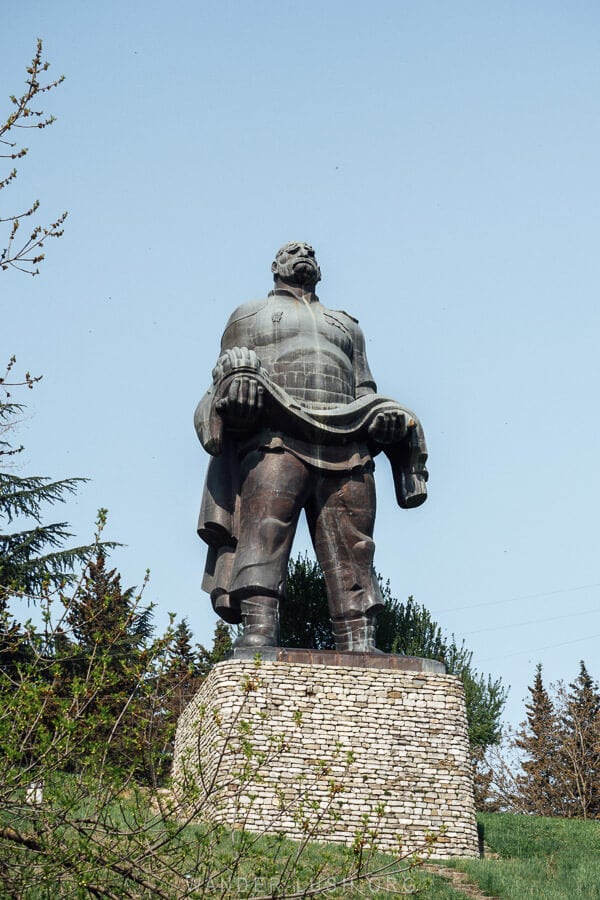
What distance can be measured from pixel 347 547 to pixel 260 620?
1142mm

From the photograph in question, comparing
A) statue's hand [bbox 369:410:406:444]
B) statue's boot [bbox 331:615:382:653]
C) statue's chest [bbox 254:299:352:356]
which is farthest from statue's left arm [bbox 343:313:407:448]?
statue's boot [bbox 331:615:382:653]

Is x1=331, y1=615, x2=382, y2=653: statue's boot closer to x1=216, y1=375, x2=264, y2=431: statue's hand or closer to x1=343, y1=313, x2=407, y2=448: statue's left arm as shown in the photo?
x1=343, y1=313, x2=407, y2=448: statue's left arm

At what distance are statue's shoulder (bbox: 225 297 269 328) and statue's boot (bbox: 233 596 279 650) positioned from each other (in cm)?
296

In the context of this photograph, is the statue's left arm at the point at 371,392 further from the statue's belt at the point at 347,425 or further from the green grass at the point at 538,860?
the green grass at the point at 538,860

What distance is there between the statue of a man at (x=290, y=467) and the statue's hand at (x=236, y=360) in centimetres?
1

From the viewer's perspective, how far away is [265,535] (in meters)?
11.3

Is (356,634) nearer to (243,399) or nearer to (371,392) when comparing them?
(243,399)

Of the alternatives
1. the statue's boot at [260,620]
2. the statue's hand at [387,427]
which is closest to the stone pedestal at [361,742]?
the statue's boot at [260,620]

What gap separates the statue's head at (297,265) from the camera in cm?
1258

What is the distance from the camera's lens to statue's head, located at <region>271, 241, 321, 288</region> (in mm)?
12578

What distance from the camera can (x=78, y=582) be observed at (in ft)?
19.9

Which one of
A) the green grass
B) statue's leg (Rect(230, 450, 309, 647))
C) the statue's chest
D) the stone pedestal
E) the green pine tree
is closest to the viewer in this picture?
the green grass

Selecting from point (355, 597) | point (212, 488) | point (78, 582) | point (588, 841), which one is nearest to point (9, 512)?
point (212, 488)

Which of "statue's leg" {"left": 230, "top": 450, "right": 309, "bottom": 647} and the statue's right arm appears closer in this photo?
"statue's leg" {"left": 230, "top": 450, "right": 309, "bottom": 647}
